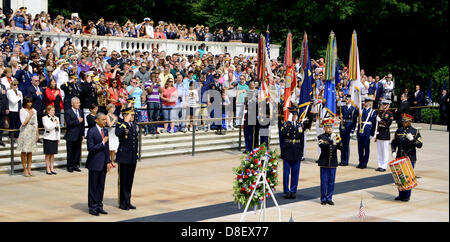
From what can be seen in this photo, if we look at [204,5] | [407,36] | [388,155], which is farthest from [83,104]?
[204,5]

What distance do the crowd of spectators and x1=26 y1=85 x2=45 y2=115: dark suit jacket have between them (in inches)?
261

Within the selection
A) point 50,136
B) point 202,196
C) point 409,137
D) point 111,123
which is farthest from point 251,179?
point 50,136

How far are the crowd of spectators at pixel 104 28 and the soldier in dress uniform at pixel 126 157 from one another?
12.5 meters

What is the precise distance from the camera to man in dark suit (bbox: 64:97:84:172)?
18.8 metres

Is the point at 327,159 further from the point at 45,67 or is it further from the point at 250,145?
the point at 45,67

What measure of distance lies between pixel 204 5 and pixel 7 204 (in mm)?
42215

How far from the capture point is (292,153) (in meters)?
16.8

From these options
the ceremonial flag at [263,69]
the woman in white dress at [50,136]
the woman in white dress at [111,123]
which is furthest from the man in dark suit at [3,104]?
the ceremonial flag at [263,69]

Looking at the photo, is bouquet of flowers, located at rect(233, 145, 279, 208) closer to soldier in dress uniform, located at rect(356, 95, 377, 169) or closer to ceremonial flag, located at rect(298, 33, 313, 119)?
ceremonial flag, located at rect(298, 33, 313, 119)

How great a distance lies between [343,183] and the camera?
Result: 61.9 ft

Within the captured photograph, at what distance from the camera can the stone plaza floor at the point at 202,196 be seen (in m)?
A: 14.6

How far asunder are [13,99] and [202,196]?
20.5 feet

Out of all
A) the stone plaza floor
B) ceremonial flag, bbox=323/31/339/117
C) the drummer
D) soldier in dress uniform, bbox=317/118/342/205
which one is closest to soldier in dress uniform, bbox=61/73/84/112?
the stone plaza floor

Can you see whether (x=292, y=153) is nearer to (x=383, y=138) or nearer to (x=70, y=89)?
(x=383, y=138)
